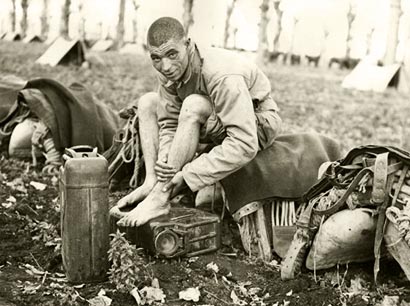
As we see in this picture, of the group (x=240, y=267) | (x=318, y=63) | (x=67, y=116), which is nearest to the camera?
(x=240, y=267)

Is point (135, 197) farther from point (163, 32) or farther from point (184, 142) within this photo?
point (163, 32)

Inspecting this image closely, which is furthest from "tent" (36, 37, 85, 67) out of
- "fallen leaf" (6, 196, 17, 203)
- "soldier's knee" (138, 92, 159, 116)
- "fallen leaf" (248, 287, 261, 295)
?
"fallen leaf" (248, 287, 261, 295)

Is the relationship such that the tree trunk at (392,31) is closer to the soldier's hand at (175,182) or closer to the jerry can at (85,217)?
the soldier's hand at (175,182)

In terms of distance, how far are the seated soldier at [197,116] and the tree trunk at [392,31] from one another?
8.75 metres

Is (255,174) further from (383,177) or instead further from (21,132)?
(21,132)

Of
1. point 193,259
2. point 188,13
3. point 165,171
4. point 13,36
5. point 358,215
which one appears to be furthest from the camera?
point 13,36

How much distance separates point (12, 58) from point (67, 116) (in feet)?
27.8

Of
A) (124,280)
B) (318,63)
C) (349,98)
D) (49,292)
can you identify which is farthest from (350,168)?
(318,63)

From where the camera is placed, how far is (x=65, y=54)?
12891mm

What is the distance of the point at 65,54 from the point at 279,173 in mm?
9711

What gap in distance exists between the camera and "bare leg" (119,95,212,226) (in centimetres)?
367

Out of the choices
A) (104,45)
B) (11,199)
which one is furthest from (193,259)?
(104,45)

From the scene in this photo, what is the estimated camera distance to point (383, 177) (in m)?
3.18

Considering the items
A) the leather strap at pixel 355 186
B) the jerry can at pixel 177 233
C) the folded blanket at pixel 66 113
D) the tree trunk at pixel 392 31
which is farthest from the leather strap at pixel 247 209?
the tree trunk at pixel 392 31
